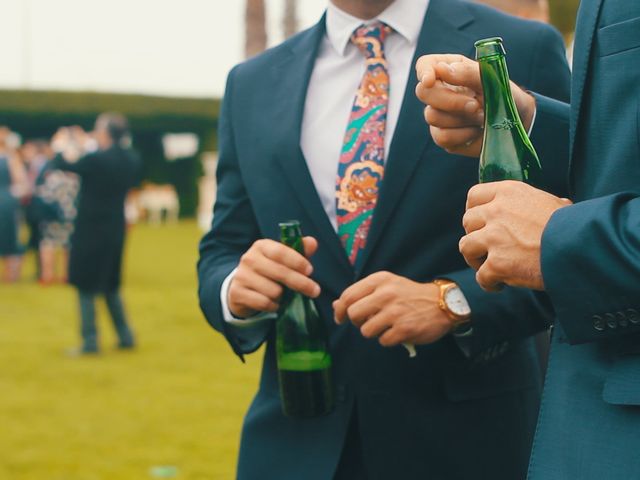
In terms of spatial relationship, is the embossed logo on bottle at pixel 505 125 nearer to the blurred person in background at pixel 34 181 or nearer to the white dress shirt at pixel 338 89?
the white dress shirt at pixel 338 89

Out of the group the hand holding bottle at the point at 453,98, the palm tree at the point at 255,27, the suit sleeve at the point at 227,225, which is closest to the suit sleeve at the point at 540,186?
the hand holding bottle at the point at 453,98

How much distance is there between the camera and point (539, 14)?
3.85m

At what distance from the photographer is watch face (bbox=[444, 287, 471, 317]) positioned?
201 centimetres

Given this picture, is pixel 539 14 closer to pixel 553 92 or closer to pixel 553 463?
pixel 553 92

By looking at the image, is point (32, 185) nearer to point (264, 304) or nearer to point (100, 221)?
point (100, 221)

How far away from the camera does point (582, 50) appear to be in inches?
59.2

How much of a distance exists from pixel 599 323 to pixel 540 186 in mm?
517

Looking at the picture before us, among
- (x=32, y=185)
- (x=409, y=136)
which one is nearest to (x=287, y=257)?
(x=409, y=136)

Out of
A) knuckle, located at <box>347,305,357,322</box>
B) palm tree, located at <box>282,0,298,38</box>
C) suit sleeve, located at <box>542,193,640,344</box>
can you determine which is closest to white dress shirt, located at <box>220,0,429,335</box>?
knuckle, located at <box>347,305,357,322</box>

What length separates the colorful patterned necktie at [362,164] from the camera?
7.26 feet

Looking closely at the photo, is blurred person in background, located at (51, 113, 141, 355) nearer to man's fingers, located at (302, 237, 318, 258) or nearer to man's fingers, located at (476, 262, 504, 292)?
man's fingers, located at (302, 237, 318, 258)

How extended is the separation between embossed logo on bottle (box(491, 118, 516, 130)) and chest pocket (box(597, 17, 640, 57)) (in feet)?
0.80

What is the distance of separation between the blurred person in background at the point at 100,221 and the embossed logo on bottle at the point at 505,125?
798 cm

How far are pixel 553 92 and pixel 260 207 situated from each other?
2.44 feet
